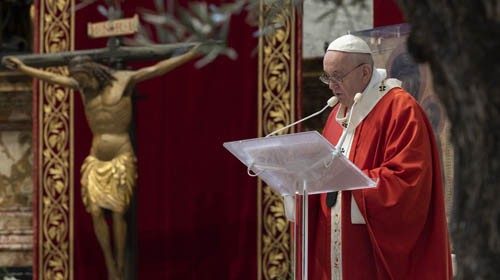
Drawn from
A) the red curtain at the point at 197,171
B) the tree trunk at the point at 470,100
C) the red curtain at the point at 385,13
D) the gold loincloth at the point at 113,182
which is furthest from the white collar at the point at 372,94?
the red curtain at the point at 197,171

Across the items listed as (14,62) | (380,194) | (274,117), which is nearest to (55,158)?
(14,62)


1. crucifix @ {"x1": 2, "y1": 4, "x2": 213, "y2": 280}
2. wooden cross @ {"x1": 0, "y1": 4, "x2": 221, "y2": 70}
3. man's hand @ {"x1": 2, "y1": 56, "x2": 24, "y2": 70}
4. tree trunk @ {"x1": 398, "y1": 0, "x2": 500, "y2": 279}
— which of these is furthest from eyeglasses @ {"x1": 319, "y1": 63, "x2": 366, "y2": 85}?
man's hand @ {"x1": 2, "y1": 56, "x2": 24, "y2": 70}

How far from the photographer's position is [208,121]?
974cm

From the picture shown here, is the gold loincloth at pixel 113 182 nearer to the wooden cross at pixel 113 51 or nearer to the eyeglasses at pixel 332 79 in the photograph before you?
the wooden cross at pixel 113 51

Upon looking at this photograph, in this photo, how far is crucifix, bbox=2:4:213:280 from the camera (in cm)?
906

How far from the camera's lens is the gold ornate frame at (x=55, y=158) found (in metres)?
10.1

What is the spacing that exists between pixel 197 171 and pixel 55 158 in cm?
109

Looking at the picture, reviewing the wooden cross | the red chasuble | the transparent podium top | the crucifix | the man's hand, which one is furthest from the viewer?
the man's hand

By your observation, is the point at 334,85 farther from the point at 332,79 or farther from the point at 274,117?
the point at 274,117

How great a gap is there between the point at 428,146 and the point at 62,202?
4994 millimetres

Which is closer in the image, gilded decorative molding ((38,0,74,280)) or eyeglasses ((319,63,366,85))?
eyeglasses ((319,63,366,85))

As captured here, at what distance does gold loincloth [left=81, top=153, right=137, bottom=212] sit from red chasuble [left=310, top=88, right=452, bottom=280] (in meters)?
3.53

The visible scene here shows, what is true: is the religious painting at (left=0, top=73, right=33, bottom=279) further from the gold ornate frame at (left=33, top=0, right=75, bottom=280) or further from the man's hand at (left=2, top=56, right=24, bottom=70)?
the man's hand at (left=2, top=56, right=24, bottom=70)

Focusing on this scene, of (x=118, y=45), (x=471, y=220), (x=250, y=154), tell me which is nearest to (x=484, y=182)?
(x=471, y=220)
